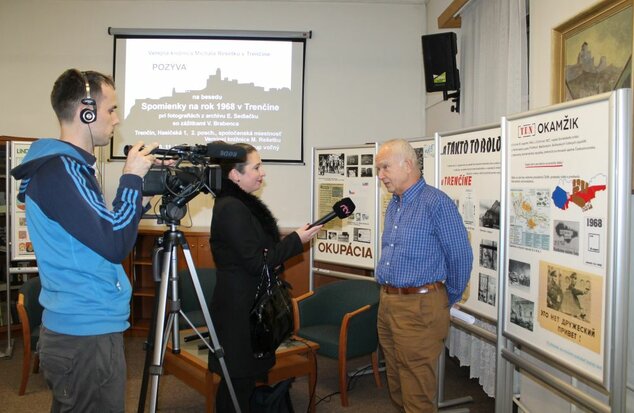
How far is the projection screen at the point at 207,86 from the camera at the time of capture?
18.9ft

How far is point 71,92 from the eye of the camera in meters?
1.64

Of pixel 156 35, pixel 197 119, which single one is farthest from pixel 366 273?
pixel 156 35

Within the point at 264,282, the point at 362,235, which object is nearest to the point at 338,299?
the point at 362,235

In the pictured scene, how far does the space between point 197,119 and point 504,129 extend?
406 cm

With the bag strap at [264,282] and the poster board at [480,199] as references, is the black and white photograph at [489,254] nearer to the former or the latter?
the poster board at [480,199]

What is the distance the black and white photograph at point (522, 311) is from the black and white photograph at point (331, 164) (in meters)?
2.29

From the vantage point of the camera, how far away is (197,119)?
19.1ft

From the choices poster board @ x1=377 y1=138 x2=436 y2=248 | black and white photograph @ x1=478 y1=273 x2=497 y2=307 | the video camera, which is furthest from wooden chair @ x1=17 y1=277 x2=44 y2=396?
black and white photograph @ x1=478 y1=273 x2=497 y2=307

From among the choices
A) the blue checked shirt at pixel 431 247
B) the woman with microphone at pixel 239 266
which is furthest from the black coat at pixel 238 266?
the blue checked shirt at pixel 431 247

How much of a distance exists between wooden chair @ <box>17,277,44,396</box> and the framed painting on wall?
3.82 meters

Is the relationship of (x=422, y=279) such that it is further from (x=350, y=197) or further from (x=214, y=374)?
(x=350, y=197)

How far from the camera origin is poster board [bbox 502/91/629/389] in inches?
74.7

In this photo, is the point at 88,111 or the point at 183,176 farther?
the point at 183,176

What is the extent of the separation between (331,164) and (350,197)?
1.24 ft
